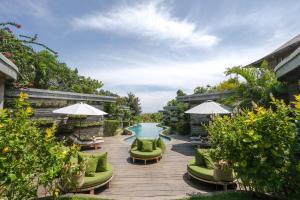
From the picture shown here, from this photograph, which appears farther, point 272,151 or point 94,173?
point 94,173

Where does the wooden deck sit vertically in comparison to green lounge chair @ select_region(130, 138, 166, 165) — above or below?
below

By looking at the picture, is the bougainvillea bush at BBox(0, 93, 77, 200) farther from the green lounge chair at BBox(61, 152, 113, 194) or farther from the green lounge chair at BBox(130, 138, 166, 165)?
A: the green lounge chair at BBox(130, 138, 166, 165)

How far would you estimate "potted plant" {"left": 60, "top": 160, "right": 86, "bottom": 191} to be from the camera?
4.45m

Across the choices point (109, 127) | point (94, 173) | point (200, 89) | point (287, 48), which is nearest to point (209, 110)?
point (94, 173)

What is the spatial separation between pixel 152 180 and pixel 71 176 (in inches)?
118

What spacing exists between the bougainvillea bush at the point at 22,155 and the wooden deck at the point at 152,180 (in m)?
2.03

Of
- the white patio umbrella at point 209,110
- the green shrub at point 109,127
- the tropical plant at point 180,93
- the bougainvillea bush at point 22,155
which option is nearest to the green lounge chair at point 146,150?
the white patio umbrella at point 209,110

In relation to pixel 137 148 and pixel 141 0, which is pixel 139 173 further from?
pixel 141 0

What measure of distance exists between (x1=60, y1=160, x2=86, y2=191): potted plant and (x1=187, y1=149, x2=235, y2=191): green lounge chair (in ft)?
11.5

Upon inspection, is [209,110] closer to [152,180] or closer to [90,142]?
[152,180]

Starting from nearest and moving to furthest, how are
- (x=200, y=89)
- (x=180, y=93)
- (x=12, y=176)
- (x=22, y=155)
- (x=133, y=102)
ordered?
(x=12, y=176), (x=22, y=155), (x=200, y=89), (x=180, y=93), (x=133, y=102)

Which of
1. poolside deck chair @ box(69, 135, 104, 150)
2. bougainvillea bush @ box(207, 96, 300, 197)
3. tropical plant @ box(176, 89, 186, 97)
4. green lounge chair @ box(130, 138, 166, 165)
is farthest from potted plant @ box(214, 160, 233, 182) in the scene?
tropical plant @ box(176, 89, 186, 97)

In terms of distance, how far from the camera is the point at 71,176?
185 inches

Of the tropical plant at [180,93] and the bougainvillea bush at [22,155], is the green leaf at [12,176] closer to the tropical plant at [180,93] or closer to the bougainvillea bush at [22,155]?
the bougainvillea bush at [22,155]
